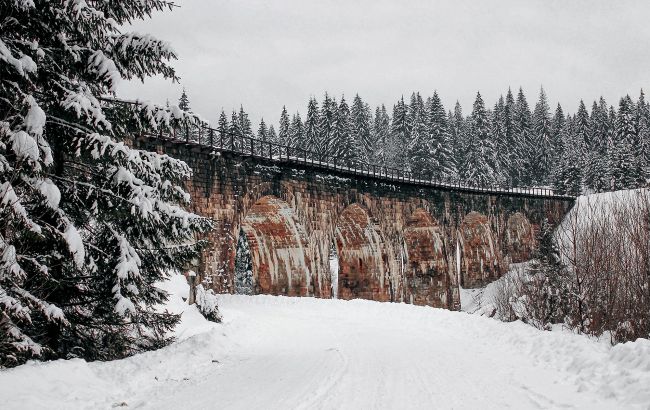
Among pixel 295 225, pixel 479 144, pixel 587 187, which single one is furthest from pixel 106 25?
pixel 587 187

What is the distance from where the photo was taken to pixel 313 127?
59000 mm

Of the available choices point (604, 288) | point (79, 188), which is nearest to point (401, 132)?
point (604, 288)

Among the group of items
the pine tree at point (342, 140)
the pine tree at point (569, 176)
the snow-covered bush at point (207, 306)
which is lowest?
the snow-covered bush at point (207, 306)

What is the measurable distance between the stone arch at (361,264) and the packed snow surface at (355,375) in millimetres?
21188

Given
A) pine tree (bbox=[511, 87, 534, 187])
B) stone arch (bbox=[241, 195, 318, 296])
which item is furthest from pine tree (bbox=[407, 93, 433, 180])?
stone arch (bbox=[241, 195, 318, 296])

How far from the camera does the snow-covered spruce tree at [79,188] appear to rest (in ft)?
20.9

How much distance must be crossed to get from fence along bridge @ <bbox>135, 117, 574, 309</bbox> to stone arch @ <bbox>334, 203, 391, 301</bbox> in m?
0.07

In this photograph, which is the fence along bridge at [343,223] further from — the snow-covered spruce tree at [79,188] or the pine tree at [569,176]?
the pine tree at [569,176]

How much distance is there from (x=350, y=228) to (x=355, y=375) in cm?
2532

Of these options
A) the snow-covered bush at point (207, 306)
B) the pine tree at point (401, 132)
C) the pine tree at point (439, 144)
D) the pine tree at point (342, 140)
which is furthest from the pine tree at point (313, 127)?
the snow-covered bush at point (207, 306)

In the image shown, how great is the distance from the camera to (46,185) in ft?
21.9

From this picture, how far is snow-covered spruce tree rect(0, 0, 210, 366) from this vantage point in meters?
6.37

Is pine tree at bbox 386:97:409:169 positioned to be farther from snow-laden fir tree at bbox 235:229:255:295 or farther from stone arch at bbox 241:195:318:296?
stone arch at bbox 241:195:318:296

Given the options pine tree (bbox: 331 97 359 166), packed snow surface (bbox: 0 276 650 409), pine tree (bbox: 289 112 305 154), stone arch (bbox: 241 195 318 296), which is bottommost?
packed snow surface (bbox: 0 276 650 409)
